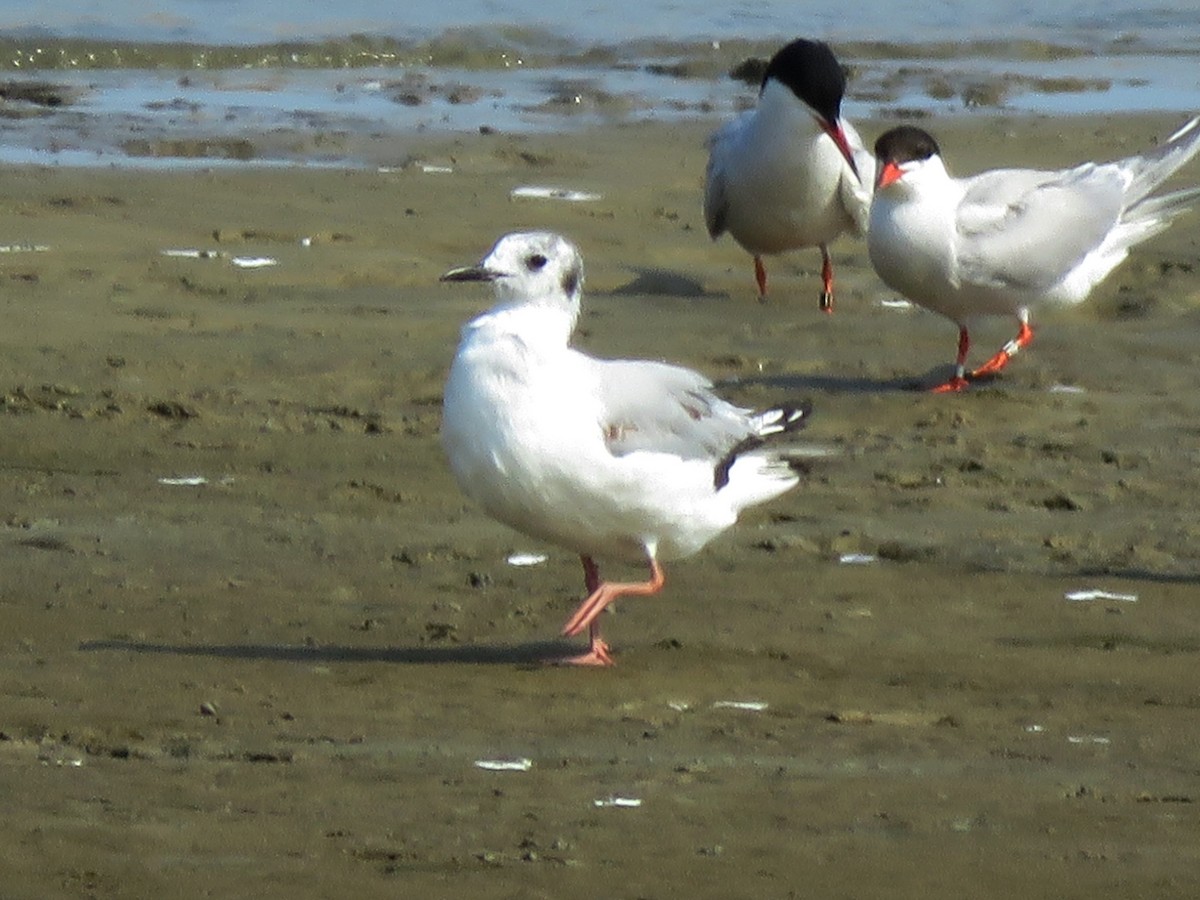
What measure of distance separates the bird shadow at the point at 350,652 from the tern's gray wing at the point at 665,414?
0.53 meters

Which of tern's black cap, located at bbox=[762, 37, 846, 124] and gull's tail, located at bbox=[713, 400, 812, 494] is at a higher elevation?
tern's black cap, located at bbox=[762, 37, 846, 124]

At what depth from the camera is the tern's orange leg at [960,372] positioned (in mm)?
9227

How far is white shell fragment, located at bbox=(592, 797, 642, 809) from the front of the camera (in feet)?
15.6

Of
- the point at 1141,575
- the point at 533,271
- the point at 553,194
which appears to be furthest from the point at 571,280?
the point at 553,194

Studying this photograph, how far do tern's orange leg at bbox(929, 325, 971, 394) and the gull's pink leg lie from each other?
3065 millimetres

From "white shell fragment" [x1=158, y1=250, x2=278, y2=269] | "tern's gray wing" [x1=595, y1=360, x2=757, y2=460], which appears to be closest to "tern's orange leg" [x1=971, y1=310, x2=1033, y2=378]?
"white shell fragment" [x1=158, y1=250, x2=278, y2=269]

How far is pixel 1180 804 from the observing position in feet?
16.0

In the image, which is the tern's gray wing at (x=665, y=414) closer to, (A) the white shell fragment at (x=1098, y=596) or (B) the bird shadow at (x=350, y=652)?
(B) the bird shadow at (x=350, y=652)

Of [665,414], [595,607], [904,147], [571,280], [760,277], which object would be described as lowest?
[760,277]

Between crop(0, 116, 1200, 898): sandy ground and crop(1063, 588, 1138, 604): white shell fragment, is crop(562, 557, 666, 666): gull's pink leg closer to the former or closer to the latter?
crop(0, 116, 1200, 898): sandy ground

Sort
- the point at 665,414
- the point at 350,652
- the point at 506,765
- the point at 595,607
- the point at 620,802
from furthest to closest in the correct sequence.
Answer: the point at 665,414 < the point at 595,607 < the point at 350,652 < the point at 506,765 < the point at 620,802

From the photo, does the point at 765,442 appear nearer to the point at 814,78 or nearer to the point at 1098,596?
the point at 1098,596

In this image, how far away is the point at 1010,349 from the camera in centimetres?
970

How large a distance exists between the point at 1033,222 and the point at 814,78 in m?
2.00
